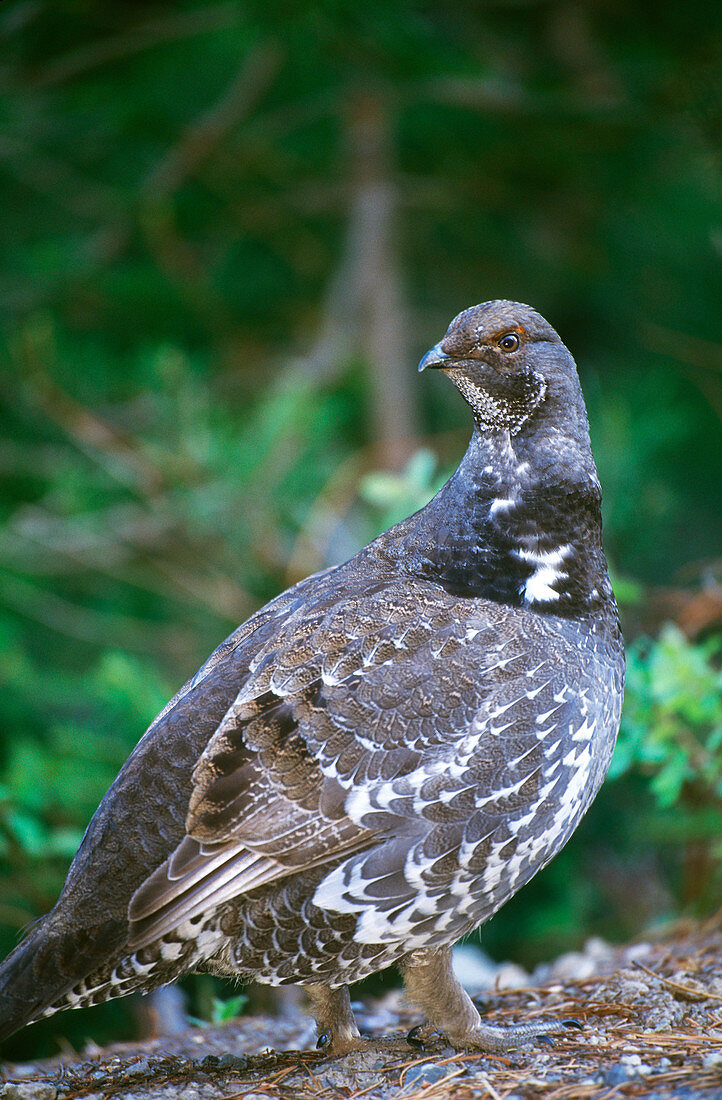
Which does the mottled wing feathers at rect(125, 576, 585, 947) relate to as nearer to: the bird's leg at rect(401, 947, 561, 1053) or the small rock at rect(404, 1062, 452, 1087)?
the bird's leg at rect(401, 947, 561, 1053)

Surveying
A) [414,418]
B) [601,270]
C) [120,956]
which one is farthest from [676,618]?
[601,270]

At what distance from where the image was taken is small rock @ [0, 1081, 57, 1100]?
3.15 metres

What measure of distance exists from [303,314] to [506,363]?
730 cm

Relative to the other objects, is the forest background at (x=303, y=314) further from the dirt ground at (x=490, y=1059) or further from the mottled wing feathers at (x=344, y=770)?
the mottled wing feathers at (x=344, y=770)

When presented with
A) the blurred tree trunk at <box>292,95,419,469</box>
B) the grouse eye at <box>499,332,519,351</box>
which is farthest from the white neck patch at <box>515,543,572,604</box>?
the blurred tree trunk at <box>292,95,419,469</box>

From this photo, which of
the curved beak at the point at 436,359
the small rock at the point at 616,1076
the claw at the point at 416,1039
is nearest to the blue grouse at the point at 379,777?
the curved beak at the point at 436,359

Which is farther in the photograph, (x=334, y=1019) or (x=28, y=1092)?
(x=334, y=1019)

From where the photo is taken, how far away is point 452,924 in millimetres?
3227

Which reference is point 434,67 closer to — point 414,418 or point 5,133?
point 414,418

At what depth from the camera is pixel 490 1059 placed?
10.5 ft

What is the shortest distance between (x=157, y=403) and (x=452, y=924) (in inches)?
188

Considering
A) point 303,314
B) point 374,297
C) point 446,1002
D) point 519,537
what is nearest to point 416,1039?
point 446,1002

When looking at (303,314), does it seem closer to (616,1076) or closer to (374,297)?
(374,297)

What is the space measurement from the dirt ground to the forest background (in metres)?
1.09
